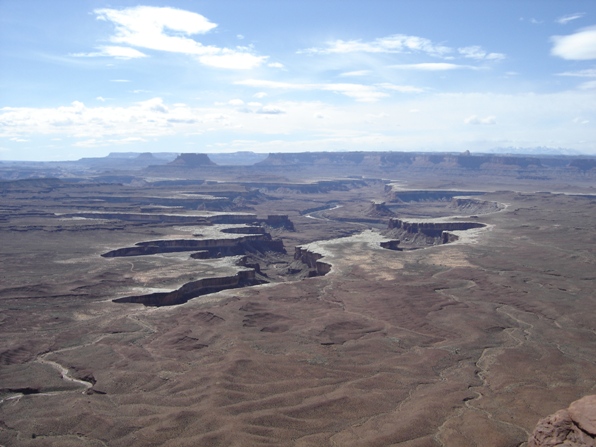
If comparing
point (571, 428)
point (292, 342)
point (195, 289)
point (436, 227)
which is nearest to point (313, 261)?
point (195, 289)

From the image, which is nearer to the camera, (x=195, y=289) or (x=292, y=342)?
(x=292, y=342)

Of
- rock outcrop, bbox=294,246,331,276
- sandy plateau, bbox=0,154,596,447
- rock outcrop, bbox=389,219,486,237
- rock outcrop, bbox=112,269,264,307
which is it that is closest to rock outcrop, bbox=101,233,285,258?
sandy plateau, bbox=0,154,596,447

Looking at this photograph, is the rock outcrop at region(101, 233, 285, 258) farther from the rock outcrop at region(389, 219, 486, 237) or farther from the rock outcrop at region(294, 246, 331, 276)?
the rock outcrop at region(389, 219, 486, 237)

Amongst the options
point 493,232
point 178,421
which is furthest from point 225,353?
point 493,232

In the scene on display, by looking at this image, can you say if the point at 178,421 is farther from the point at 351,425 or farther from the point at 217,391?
the point at 351,425

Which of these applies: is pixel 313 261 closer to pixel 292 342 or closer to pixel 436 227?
pixel 436 227

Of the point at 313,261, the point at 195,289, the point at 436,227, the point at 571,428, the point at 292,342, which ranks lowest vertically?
the point at 313,261
